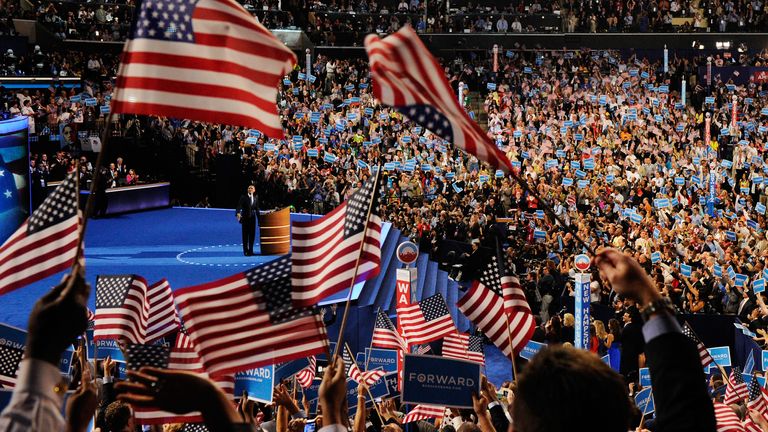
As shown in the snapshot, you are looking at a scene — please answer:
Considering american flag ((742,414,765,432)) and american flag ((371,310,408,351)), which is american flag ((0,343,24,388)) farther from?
american flag ((742,414,765,432))

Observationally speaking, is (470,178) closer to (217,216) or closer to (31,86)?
(217,216)

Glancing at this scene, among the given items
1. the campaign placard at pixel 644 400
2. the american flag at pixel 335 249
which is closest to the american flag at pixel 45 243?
the american flag at pixel 335 249

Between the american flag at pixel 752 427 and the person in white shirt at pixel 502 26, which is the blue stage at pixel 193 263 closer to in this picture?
the american flag at pixel 752 427

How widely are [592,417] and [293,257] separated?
14.6 feet

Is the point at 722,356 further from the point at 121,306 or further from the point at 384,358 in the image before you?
the point at 121,306

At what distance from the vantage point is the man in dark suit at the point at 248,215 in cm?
2139

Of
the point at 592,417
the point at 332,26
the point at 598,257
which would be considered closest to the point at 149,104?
the point at 598,257

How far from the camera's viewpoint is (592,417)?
214cm

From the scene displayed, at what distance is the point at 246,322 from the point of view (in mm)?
6090

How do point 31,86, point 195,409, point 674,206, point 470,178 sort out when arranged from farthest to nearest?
1. point 31,86
2. point 470,178
3. point 674,206
4. point 195,409

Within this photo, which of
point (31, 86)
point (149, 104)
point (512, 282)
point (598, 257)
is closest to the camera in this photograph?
point (598, 257)

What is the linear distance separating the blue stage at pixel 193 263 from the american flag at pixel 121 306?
647cm

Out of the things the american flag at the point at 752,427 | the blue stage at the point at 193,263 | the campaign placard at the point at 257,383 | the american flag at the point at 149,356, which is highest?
the american flag at the point at 149,356

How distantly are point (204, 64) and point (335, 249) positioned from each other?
1568 mm
